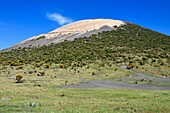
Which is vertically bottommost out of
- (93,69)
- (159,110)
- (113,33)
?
(159,110)

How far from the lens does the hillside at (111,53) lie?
178 ft

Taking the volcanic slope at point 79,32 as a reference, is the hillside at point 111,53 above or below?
below

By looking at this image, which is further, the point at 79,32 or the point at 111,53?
the point at 79,32

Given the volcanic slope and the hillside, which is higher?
the volcanic slope

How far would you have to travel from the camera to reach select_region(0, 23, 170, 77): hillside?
178ft

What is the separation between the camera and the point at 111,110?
14.9 m

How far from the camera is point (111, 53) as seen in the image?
220 ft

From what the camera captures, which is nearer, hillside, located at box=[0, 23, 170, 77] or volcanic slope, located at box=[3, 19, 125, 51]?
hillside, located at box=[0, 23, 170, 77]

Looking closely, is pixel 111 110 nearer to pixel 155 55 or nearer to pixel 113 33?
pixel 155 55

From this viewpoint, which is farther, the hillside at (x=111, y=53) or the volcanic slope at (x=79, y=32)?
the volcanic slope at (x=79, y=32)

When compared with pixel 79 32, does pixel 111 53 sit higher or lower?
lower

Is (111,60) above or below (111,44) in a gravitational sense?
below

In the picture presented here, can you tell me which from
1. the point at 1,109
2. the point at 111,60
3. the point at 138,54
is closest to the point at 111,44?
the point at 138,54

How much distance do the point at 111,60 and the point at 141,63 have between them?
7759 millimetres
